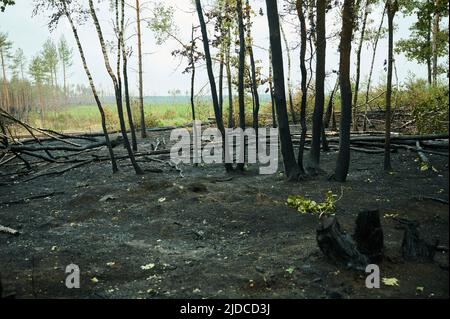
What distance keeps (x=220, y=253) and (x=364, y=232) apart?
2.33 meters

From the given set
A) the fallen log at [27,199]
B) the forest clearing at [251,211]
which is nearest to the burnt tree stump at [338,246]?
the forest clearing at [251,211]

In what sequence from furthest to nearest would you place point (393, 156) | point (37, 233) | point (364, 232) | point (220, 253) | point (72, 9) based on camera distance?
point (393, 156), point (72, 9), point (37, 233), point (220, 253), point (364, 232)

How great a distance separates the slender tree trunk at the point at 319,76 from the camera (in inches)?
434

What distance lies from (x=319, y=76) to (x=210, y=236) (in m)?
6.08

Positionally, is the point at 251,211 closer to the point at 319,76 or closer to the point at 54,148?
the point at 319,76

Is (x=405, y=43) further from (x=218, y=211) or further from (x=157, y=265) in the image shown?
(x=157, y=265)

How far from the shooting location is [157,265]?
6.27 metres

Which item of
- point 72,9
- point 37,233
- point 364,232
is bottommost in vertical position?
point 37,233

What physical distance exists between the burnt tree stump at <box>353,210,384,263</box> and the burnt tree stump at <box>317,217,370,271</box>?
123 millimetres

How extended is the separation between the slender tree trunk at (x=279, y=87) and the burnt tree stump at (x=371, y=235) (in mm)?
5722

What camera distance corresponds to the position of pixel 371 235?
220 inches

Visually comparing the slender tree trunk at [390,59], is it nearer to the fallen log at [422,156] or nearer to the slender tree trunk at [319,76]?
the fallen log at [422,156]
